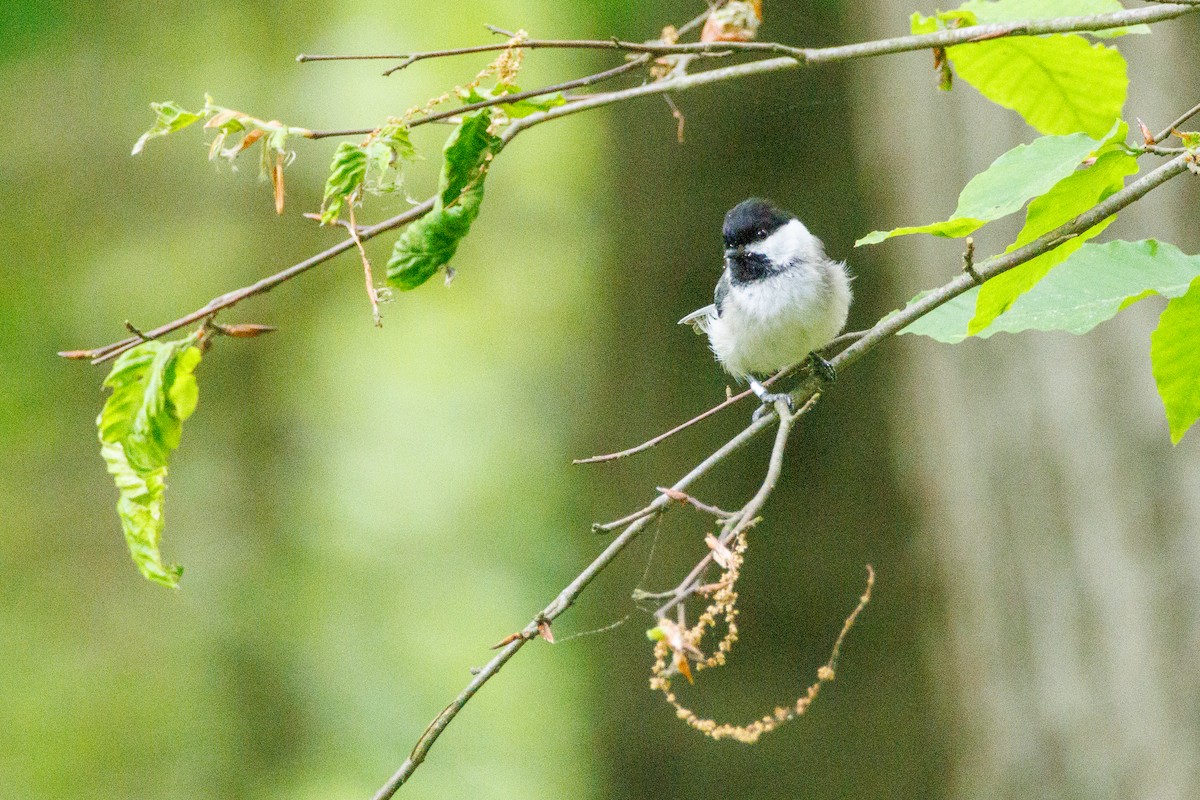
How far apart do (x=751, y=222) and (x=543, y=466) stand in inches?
184

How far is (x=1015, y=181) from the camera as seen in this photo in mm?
1277

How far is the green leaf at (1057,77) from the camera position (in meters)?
1.32

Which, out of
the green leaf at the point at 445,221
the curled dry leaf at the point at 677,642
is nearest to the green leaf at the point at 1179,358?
the curled dry leaf at the point at 677,642

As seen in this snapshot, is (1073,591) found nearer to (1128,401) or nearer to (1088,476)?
(1088,476)

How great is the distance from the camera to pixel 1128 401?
275 centimetres

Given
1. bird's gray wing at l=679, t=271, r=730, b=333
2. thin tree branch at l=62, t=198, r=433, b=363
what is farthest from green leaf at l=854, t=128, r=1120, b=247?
bird's gray wing at l=679, t=271, r=730, b=333

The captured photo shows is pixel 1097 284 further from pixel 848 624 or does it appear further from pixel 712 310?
pixel 712 310

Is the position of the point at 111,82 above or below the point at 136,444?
above

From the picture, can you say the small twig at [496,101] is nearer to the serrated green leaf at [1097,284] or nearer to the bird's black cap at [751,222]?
the serrated green leaf at [1097,284]

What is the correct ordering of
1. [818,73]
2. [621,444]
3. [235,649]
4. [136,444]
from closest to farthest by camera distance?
[136,444] < [818,73] < [621,444] < [235,649]

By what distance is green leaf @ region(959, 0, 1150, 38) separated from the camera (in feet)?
4.43

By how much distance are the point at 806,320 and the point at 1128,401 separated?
2.76 ft

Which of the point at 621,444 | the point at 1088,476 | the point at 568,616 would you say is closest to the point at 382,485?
the point at 568,616

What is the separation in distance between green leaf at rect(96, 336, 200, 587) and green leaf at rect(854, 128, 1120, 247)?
0.87 metres
